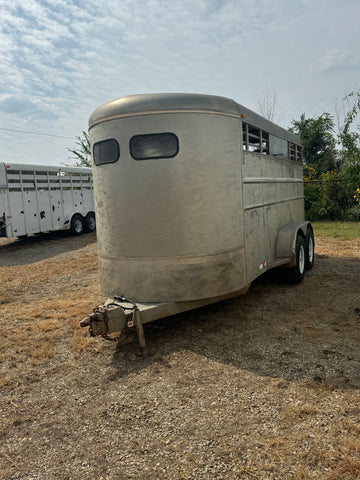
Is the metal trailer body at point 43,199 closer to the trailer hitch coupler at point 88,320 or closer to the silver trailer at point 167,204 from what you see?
the silver trailer at point 167,204

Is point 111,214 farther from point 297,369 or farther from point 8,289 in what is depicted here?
point 8,289

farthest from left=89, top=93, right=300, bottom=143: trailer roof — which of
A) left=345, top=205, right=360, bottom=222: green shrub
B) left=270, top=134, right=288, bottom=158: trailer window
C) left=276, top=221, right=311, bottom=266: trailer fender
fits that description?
left=345, top=205, right=360, bottom=222: green shrub

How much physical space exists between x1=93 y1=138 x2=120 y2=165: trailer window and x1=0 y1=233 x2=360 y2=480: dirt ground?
2208 mm

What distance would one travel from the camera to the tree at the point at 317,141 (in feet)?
81.0

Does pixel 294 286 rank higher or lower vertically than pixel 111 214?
lower

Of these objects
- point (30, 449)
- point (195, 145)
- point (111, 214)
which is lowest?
point (30, 449)

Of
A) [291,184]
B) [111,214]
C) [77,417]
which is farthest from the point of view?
[291,184]

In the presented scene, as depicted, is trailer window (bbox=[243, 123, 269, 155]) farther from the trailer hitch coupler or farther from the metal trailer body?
the metal trailer body

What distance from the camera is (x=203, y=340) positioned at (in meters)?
4.52

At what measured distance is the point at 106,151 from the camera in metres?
4.50

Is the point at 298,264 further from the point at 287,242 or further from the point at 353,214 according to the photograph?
the point at 353,214

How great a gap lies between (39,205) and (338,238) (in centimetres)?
995

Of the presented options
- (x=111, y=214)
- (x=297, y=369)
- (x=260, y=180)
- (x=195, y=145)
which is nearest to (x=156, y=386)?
(x=297, y=369)

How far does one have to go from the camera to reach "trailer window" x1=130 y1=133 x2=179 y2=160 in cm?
424
